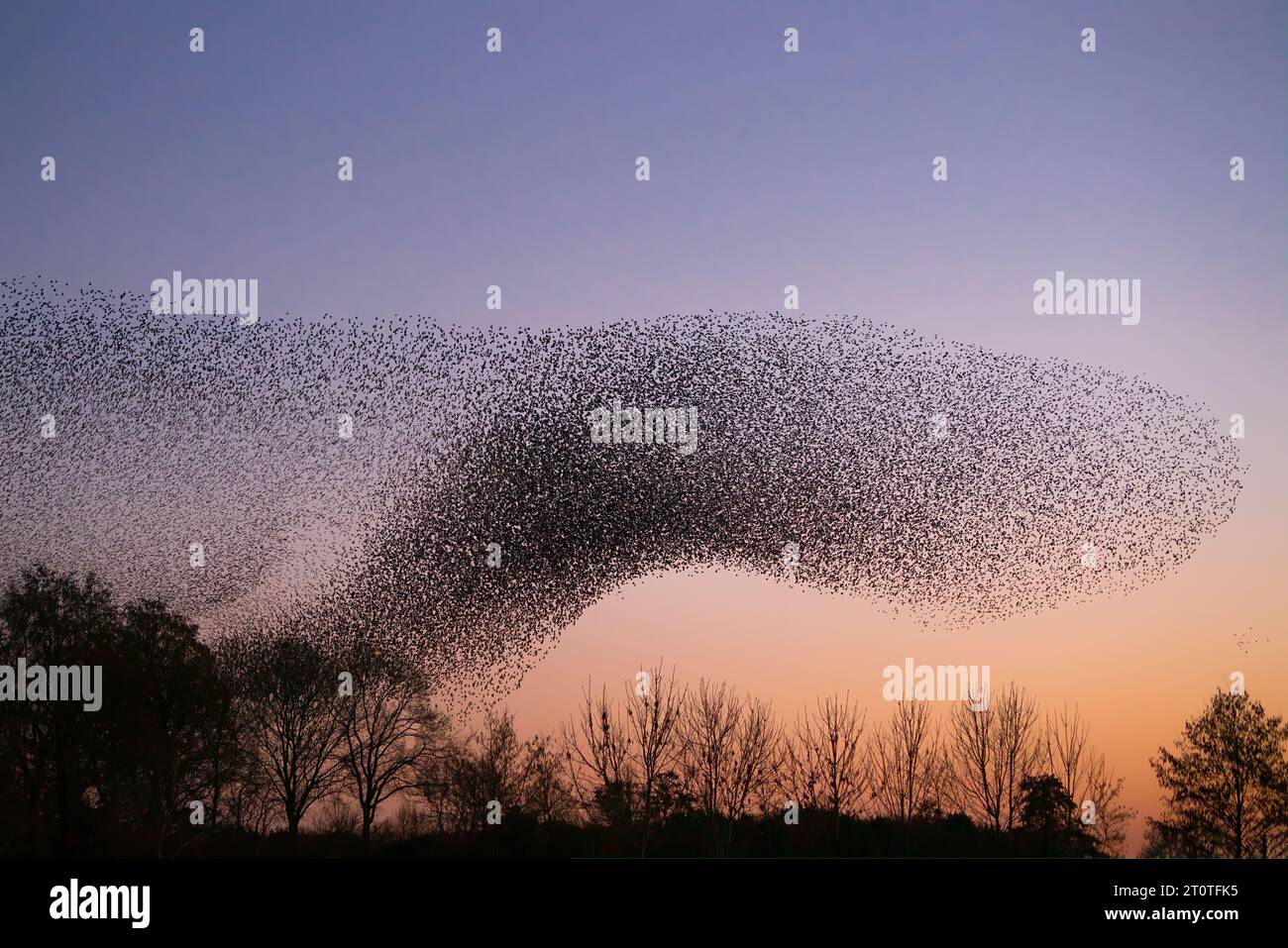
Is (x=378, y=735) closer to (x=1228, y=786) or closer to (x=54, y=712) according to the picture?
(x=54, y=712)

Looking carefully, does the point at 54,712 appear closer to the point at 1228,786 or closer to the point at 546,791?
the point at 546,791

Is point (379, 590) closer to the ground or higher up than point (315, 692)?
higher up

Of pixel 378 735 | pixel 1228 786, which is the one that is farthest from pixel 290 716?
pixel 1228 786

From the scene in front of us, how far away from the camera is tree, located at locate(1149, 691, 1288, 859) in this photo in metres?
42.1

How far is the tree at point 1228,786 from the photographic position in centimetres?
4212

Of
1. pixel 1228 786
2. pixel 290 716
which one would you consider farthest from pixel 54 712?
pixel 1228 786

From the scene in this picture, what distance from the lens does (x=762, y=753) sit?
129ft

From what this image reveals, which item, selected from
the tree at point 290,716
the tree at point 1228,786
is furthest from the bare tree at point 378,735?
the tree at point 1228,786

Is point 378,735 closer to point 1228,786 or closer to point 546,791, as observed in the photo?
point 546,791

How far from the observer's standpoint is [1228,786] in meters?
43.0

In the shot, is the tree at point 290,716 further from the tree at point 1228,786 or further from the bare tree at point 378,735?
the tree at point 1228,786
